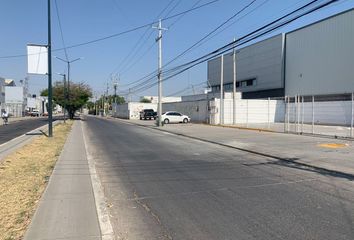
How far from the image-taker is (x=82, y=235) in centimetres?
590

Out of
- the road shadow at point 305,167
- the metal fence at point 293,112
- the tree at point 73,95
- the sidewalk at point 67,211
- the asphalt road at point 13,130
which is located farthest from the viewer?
the tree at point 73,95

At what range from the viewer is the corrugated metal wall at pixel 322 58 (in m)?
44.7

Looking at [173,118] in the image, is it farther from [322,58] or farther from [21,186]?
[21,186]

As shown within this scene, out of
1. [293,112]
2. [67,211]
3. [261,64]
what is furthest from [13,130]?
[261,64]

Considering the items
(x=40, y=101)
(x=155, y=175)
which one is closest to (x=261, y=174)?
(x=155, y=175)

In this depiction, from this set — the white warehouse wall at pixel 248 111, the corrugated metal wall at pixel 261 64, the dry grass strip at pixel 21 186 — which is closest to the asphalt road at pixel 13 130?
the dry grass strip at pixel 21 186

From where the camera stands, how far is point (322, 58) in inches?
1925

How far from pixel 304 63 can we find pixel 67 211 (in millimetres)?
49331

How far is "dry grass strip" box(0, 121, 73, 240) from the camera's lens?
6414 mm

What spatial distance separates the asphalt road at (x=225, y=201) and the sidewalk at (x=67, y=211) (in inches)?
16.2

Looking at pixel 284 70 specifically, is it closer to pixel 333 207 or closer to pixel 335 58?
pixel 335 58

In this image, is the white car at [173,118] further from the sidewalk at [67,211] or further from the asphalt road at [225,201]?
the sidewalk at [67,211]

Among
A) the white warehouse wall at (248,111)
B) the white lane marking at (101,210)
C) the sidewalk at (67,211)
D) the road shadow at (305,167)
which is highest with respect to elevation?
the white warehouse wall at (248,111)

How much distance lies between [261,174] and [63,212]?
610 centimetres
